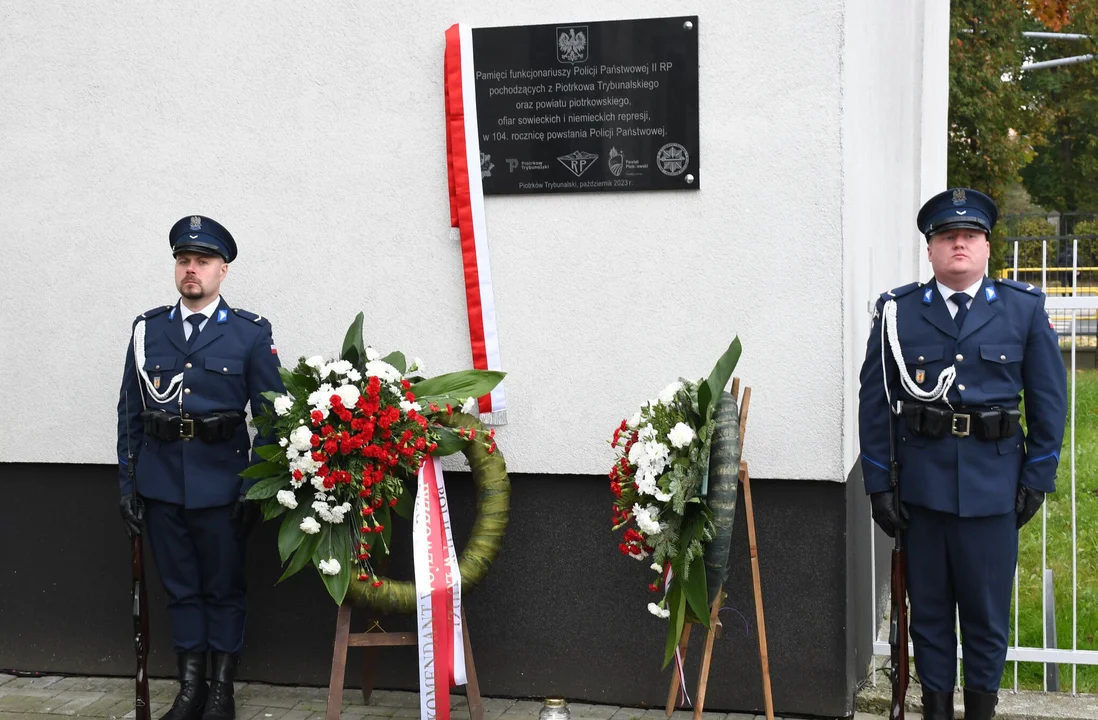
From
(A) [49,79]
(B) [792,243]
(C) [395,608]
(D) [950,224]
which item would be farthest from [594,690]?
(A) [49,79]

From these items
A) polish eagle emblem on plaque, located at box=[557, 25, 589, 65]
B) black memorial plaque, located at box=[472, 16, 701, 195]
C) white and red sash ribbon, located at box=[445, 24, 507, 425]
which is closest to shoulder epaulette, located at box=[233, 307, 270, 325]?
white and red sash ribbon, located at box=[445, 24, 507, 425]

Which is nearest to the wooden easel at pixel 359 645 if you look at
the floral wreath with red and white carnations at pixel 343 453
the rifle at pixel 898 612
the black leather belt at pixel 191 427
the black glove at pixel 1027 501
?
the floral wreath with red and white carnations at pixel 343 453

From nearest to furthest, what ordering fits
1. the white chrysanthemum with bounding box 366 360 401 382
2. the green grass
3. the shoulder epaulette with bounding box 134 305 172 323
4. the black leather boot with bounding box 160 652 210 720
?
the white chrysanthemum with bounding box 366 360 401 382 → the black leather boot with bounding box 160 652 210 720 → the shoulder epaulette with bounding box 134 305 172 323 → the green grass

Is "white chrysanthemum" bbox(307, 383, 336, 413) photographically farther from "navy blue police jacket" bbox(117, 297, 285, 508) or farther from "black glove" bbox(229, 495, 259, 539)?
"black glove" bbox(229, 495, 259, 539)

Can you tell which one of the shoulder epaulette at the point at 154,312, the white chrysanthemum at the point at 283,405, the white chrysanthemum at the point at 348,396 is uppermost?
the shoulder epaulette at the point at 154,312

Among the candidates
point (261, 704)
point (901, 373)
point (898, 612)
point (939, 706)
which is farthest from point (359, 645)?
point (901, 373)

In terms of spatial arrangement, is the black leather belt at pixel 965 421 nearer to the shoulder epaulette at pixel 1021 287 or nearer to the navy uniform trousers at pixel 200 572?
the shoulder epaulette at pixel 1021 287

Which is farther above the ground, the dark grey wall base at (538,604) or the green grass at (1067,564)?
the dark grey wall base at (538,604)

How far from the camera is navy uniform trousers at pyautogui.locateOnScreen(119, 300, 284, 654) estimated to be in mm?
5000

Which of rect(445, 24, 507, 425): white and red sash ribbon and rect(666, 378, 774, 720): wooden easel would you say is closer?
rect(666, 378, 774, 720): wooden easel

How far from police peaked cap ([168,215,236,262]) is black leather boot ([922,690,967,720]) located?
3.10 meters

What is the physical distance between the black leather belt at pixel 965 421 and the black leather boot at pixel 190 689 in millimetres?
2914

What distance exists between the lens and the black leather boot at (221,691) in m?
5.04

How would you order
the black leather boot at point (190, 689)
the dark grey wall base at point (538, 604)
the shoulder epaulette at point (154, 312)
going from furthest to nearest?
the shoulder epaulette at point (154, 312) → the black leather boot at point (190, 689) → the dark grey wall base at point (538, 604)
